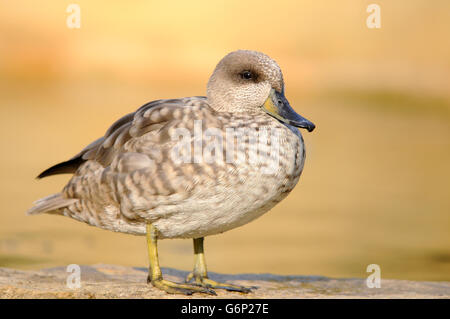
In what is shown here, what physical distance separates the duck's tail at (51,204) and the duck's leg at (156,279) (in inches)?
28.0

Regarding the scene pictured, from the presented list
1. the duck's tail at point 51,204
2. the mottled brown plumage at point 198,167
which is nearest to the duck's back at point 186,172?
the mottled brown plumage at point 198,167

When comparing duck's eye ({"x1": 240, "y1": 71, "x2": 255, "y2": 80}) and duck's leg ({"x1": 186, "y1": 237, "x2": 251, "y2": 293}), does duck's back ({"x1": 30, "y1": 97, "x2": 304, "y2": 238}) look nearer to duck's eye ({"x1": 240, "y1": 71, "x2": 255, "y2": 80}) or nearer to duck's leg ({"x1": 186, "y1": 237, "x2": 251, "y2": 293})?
duck's eye ({"x1": 240, "y1": 71, "x2": 255, "y2": 80})

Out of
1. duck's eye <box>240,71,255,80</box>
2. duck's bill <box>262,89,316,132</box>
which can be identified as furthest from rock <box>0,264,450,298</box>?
duck's eye <box>240,71,255,80</box>

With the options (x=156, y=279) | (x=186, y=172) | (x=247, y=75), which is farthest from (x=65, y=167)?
(x=247, y=75)

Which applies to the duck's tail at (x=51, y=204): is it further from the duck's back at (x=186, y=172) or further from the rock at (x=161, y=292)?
the rock at (x=161, y=292)

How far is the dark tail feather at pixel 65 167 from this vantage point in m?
5.24

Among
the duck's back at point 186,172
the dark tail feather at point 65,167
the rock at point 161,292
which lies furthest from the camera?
the dark tail feather at point 65,167

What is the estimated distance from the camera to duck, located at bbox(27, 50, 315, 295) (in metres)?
4.44

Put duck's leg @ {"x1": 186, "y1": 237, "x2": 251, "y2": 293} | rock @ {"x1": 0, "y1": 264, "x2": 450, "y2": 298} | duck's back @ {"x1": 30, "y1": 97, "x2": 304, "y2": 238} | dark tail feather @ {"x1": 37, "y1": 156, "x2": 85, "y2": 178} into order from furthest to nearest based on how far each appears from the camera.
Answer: dark tail feather @ {"x1": 37, "y1": 156, "x2": 85, "y2": 178} < duck's leg @ {"x1": 186, "y1": 237, "x2": 251, "y2": 293} < rock @ {"x1": 0, "y1": 264, "x2": 450, "y2": 298} < duck's back @ {"x1": 30, "y1": 97, "x2": 304, "y2": 238}

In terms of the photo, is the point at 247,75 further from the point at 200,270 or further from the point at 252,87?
the point at 200,270

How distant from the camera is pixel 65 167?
17.4ft

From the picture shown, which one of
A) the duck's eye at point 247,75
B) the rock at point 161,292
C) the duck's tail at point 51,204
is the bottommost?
the rock at point 161,292

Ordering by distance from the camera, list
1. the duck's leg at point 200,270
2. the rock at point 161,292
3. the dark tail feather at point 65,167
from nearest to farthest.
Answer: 1. the rock at point 161,292
2. the duck's leg at point 200,270
3. the dark tail feather at point 65,167

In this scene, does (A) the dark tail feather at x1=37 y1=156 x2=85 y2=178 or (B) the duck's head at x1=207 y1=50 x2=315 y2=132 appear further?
(A) the dark tail feather at x1=37 y1=156 x2=85 y2=178
